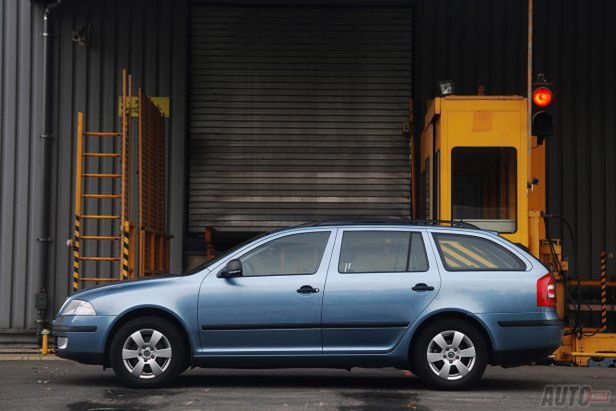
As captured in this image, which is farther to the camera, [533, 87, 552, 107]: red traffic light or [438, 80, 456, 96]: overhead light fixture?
[438, 80, 456, 96]: overhead light fixture

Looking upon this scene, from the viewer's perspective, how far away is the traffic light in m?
13.7

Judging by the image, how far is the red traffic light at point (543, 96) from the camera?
13797 millimetres

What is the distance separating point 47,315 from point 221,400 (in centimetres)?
715

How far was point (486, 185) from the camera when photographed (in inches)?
556

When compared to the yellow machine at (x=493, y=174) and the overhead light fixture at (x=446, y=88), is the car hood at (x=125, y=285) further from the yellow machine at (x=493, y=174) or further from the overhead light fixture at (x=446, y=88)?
the overhead light fixture at (x=446, y=88)

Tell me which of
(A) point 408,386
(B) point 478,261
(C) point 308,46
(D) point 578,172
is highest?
(C) point 308,46

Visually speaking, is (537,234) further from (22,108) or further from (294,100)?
(22,108)

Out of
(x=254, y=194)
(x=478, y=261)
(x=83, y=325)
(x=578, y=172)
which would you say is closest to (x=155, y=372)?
(x=83, y=325)

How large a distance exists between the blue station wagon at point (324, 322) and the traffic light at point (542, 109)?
3.50 m

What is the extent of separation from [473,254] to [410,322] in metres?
0.92

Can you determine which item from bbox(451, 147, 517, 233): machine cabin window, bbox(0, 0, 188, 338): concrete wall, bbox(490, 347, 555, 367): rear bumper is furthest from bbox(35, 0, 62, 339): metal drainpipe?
bbox(490, 347, 555, 367): rear bumper

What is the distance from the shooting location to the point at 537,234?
45.8 ft

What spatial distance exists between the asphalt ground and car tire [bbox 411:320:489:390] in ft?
0.44

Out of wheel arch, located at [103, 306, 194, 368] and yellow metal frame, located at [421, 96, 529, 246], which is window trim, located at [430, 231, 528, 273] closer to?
wheel arch, located at [103, 306, 194, 368]
